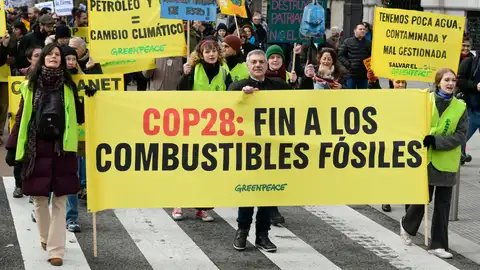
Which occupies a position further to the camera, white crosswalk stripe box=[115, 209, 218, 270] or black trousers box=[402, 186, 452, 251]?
black trousers box=[402, 186, 452, 251]

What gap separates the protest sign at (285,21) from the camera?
12484 millimetres

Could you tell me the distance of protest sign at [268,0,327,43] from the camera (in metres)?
12.5

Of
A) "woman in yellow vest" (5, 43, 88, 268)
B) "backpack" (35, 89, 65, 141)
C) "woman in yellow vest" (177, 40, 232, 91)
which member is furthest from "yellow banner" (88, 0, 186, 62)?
"backpack" (35, 89, 65, 141)

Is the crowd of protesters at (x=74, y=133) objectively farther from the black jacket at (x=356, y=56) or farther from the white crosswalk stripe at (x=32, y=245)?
the black jacket at (x=356, y=56)

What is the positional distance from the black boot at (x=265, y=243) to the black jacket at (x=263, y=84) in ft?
4.16

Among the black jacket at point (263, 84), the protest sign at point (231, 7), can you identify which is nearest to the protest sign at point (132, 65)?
the protest sign at point (231, 7)

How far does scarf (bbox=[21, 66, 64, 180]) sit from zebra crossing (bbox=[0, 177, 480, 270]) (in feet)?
2.72

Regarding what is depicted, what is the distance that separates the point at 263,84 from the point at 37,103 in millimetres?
1946

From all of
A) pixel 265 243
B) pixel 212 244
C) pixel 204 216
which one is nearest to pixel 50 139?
pixel 212 244

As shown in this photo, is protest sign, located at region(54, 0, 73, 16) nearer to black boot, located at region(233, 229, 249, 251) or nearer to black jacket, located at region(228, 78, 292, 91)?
black jacket, located at region(228, 78, 292, 91)

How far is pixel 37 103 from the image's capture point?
8.54 m

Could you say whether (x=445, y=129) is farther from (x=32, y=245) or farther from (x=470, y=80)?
(x=470, y=80)

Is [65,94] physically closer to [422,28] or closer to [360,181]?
[360,181]

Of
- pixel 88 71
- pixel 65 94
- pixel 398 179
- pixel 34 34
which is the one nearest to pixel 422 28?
pixel 398 179
